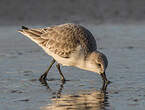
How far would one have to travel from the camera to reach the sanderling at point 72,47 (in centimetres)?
1077

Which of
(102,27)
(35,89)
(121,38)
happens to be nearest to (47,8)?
(102,27)

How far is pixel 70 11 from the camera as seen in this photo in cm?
1864

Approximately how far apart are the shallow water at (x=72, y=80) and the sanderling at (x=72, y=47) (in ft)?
1.38

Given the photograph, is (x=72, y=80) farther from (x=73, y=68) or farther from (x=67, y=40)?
(x=73, y=68)

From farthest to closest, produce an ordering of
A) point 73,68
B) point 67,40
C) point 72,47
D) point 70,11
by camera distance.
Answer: point 70,11 → point 73,68 → point 67,40 → point 72,47

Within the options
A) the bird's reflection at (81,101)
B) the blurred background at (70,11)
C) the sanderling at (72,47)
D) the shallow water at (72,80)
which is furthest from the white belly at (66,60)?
the blurred background at (70,11)

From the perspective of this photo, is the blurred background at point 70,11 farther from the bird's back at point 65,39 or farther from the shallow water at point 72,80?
the bird's back at point 65,39

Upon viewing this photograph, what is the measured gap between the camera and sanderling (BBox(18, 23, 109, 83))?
35.3ft

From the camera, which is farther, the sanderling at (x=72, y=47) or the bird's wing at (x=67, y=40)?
the bird's wing at (x=67, y=40)

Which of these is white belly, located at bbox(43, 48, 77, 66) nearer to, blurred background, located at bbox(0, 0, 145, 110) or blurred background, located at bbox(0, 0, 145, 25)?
blurred background, located at bbox(0, 0, 145, 110)

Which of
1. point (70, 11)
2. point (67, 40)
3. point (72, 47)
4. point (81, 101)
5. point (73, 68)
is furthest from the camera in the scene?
point (70, 11)

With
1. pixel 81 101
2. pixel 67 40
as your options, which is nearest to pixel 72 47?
pixel 67 40

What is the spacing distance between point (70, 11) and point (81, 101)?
378 inches

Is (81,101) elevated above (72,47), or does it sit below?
below
